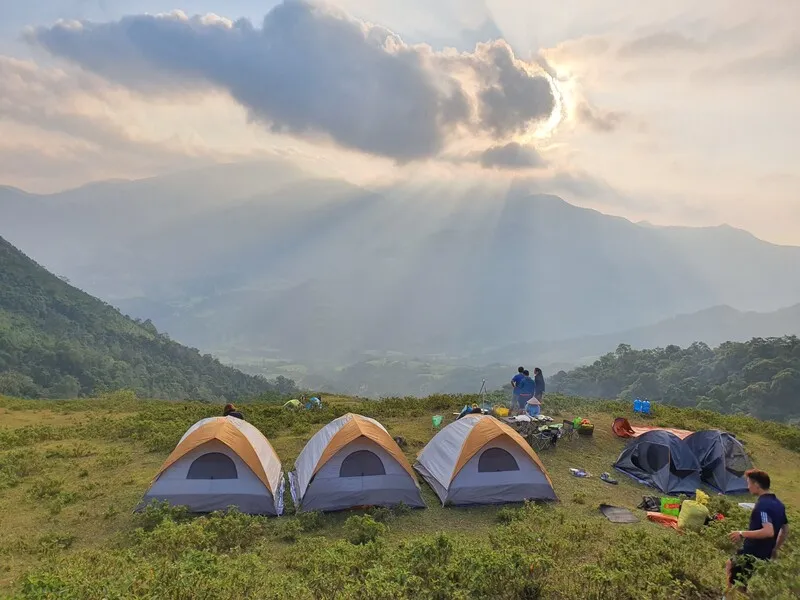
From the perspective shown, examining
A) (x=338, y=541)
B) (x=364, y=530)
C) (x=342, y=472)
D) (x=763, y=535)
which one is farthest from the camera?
(x=342, y=472)

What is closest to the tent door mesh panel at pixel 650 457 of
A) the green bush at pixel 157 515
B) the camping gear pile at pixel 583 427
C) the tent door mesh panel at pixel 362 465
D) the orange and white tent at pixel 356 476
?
the camping gear pile at pixel 583 427

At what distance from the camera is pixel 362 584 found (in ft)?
20.9

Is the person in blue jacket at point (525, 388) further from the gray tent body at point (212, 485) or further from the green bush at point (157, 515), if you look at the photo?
the green bush at point (157, 515)

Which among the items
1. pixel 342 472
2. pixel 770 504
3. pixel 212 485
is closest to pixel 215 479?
pixel 212 485

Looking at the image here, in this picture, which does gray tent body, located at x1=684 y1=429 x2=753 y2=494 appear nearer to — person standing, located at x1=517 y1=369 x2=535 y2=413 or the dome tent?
the dome tent

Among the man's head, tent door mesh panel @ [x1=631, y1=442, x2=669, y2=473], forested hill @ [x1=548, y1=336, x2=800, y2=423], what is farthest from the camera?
forested hill @ [x1=548, y1=336, x2=800, y2=423]

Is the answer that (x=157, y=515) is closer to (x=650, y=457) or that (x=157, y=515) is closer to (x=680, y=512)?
(x=680, y=512)

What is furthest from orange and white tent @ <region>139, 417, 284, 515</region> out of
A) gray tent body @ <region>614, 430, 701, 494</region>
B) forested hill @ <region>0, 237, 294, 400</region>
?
forested hill @ <region>0, 237, 294, 400</region>

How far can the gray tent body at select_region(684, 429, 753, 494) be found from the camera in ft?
43.3

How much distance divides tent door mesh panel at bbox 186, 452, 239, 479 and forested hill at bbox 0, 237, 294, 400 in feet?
148

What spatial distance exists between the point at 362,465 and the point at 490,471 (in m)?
3.15

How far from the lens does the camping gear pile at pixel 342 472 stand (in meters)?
10.9

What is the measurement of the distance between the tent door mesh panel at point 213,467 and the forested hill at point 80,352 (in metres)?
45.0

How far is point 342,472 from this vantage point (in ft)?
37.1
